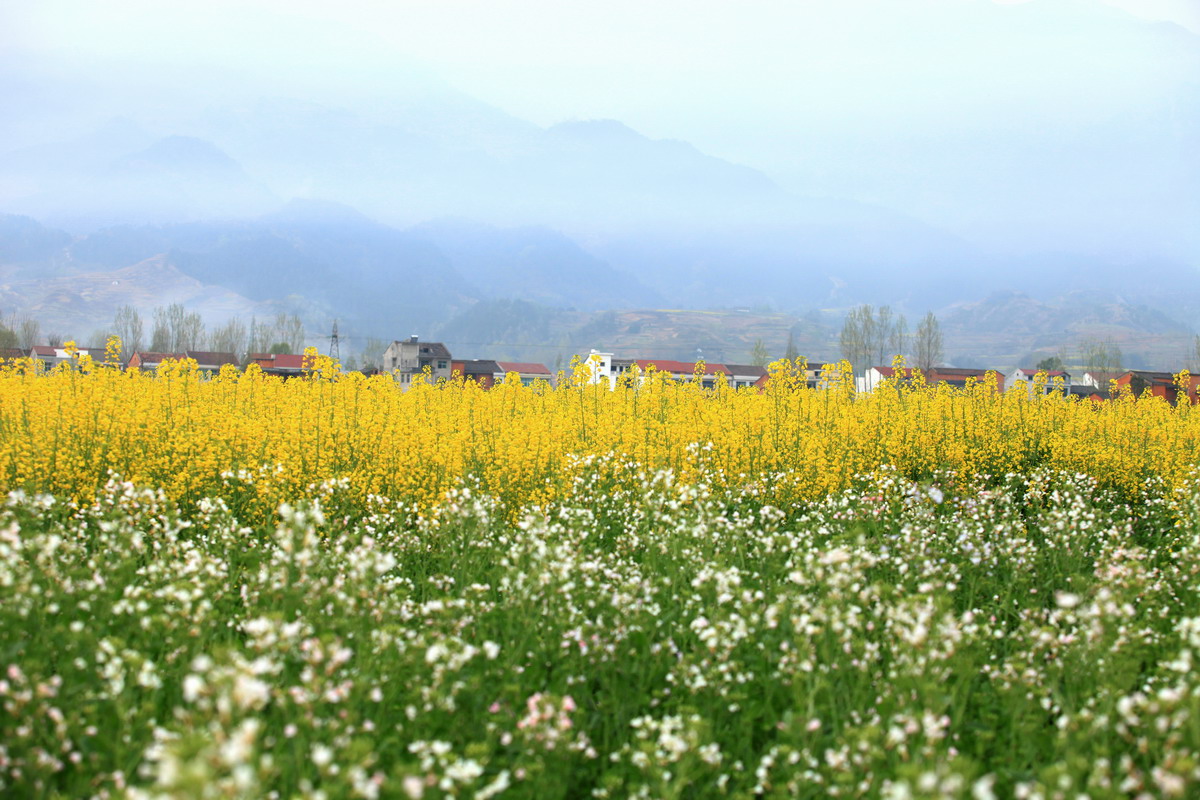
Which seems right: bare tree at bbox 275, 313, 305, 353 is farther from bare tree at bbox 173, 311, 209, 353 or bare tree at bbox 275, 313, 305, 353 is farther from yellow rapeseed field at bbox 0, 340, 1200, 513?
yellow rapeseed field at bbox 0, 340, 1200, 513

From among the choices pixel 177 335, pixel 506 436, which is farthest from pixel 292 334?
pixel 506 436

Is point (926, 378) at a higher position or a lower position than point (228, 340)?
lower

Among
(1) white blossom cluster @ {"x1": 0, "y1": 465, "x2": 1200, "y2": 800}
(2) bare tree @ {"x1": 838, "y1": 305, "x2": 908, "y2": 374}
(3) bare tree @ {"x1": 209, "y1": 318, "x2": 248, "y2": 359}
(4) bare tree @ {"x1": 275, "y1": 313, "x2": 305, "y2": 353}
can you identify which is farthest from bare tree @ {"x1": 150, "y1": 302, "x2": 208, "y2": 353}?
(1) white blossom cluster @ {"x1": 0, "y1": 465, "x2": 1200, "y2": 800}

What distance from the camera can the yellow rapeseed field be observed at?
873 centimetres

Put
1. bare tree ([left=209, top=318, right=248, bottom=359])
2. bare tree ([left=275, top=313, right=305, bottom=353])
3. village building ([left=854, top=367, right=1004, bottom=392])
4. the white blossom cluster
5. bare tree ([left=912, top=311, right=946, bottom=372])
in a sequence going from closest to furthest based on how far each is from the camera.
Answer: the white blossom cluster < village building ([left=854, top=367, right=1004, bottom=392]) < bare tree ([left=912, top=311, right=946, bottom=372]) < bare tree ([left=209, top=318, right=248, bottom=359]) < bare tree ([left=275, top=313, right=305, bottom=353])

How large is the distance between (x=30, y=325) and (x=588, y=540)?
12444 cm

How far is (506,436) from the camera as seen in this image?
1020 cm

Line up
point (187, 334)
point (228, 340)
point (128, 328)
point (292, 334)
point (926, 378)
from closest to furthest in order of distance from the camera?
point (926, 378) → point (228, 340) → point (187, 334) → point (292, 334) → point (128, 328)

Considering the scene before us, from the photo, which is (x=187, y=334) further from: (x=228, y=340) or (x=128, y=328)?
(x=128, y=328)

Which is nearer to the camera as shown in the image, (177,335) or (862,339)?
(862,339)

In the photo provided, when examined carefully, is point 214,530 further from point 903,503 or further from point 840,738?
point 903,503

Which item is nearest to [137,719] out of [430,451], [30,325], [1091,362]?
[430,451]

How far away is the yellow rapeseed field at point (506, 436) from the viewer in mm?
8727

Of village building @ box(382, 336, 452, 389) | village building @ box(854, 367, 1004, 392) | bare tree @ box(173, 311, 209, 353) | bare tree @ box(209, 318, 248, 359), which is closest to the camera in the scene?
village building @ box(854, 367, 1004, 392)
